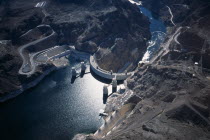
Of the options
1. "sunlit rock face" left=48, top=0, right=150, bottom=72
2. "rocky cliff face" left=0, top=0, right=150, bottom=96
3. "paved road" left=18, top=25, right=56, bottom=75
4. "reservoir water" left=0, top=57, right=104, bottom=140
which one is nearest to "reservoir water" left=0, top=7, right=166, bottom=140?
"reservoir water" left=0, top=57, right=104, bottom=140

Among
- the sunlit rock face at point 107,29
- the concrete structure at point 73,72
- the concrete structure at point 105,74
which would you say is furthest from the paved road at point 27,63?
the concrete structure at point 105,74

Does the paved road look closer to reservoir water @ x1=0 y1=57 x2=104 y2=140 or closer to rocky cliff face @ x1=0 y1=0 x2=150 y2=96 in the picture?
rocky cliff face @ x1=0 y1=0 x2=150 y2=96

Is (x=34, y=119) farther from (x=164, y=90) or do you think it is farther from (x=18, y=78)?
(x=164, y=90)

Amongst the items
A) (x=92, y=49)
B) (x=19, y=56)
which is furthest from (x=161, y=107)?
(x=19, y=56)

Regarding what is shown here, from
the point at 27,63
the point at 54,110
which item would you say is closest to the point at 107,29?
the point at 27,63

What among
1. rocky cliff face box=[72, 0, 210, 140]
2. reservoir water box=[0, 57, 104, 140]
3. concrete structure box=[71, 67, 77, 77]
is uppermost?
rocky cliff face box=[72, 0, 210, 140]

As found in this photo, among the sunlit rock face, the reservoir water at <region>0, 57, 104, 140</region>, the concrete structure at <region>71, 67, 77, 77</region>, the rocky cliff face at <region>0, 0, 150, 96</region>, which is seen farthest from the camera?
the sunlit rock face
